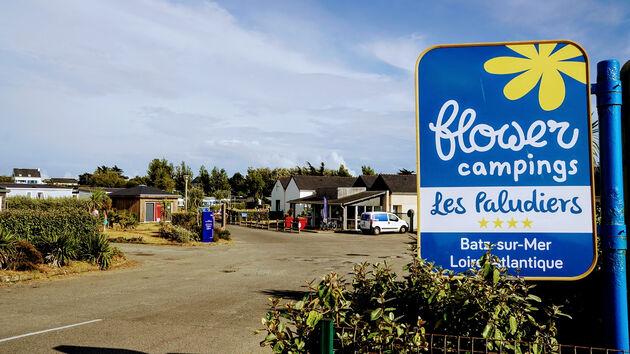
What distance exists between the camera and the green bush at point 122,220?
1264 inches

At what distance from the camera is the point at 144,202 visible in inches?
1578

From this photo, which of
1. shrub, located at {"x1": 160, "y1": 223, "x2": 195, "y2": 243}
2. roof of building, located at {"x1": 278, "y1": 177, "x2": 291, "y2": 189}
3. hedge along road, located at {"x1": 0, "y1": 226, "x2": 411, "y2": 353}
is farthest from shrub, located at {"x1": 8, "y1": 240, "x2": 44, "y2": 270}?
roof of building, located at {"x1": 278, "y1": 177, "x2": 291, "y2": 189}

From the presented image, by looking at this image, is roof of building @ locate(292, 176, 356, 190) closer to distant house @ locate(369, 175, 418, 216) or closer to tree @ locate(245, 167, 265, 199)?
distant house @ locate(369, 175, 418, 216)

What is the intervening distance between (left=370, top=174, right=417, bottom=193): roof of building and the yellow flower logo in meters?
37.9

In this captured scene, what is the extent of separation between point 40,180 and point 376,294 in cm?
15537

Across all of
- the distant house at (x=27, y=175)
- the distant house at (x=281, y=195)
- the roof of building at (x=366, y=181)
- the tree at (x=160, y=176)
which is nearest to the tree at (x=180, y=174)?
the tree at (x=160, y=176)

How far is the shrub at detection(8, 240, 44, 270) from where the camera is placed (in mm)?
13508

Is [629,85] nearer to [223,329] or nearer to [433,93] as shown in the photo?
[433,93]

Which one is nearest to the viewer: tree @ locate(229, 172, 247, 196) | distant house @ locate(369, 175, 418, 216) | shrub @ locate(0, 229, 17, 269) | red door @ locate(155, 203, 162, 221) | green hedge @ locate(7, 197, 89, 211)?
shrub @ locate(0, 229, 17, 269)

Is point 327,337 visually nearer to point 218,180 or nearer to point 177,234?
point 177,234

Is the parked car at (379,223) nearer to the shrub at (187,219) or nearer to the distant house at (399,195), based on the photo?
the distant house at (399,195)

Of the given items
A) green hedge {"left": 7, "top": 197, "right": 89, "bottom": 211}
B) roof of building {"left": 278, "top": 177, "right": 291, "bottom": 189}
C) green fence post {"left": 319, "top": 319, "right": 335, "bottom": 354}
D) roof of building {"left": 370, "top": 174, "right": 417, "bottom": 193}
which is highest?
roof of building {"left": 278, "top": 177, "right": 291, "bottom": 189}

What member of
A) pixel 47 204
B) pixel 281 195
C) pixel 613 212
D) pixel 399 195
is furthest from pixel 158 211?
pixel 613 212

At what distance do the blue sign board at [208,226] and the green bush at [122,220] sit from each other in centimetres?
1024
